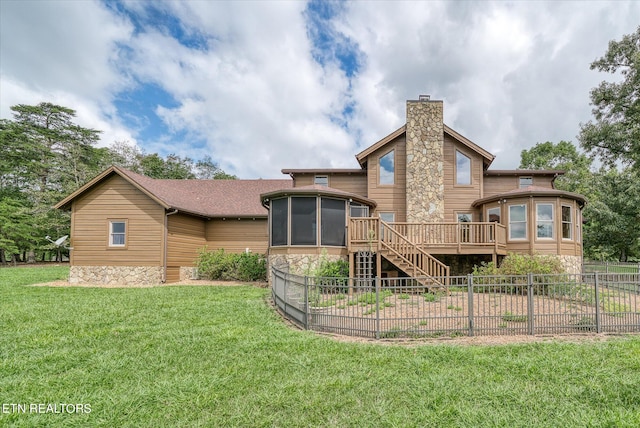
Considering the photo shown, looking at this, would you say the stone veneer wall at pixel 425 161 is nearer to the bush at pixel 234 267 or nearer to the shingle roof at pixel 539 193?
the shingle roof at pixel 539 193

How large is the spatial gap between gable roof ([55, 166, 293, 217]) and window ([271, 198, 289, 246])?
4.53 meters

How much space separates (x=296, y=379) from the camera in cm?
434

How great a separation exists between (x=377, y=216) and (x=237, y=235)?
27.6ft

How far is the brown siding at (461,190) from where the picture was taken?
16.2m

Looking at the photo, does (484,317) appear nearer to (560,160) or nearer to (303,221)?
(303,221)

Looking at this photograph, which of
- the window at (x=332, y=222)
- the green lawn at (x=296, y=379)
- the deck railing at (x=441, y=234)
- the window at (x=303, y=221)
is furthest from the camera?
the window at (x=332, y=222)

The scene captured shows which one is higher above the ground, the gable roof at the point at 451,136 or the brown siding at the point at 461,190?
the gable roof at the point at 451,136

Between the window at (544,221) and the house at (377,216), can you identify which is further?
the window at (544,221)

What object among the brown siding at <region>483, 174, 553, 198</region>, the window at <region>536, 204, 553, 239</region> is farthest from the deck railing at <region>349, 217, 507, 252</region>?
the brown siding at <region>483, 174, 553, 198</region>

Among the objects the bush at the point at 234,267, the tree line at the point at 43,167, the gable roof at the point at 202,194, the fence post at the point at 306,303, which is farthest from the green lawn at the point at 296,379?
the tree line at the point at 43,167

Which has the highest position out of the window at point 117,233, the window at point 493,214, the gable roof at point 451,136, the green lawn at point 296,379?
the gable roof at point 451,136

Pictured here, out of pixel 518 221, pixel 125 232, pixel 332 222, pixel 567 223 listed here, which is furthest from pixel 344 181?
pixel 125 232

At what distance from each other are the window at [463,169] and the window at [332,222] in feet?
21.2

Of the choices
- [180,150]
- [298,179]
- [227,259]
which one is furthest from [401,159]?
[180,150]
